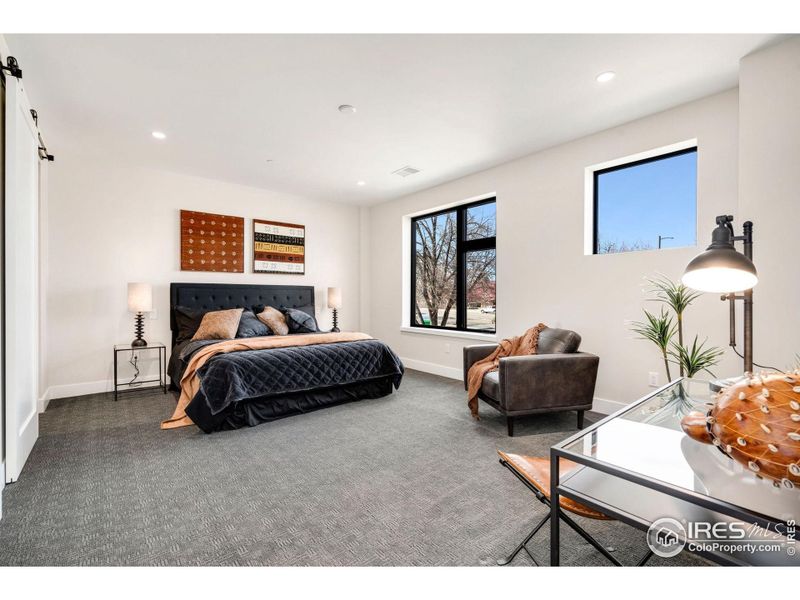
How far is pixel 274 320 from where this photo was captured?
4.79 metres

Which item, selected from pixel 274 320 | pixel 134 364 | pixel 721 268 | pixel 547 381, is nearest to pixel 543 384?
pixel 547 381

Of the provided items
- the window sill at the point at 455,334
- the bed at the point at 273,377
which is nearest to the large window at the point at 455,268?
the window sill at the point at 455,334

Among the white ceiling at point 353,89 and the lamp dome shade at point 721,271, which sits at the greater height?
the white ceiling at point 353,89

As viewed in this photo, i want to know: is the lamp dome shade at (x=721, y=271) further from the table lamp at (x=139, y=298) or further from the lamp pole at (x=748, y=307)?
the table lamp at (x=139, y=298)

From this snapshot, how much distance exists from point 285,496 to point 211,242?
3.87m

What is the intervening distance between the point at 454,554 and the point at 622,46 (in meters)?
2.88

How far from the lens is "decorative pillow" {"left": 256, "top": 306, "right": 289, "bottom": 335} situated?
4.73 meters

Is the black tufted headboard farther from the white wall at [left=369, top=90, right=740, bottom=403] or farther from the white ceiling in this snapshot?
the white wall at [left=369, top=90, right=740, bottom=403]

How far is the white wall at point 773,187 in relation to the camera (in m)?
2.26

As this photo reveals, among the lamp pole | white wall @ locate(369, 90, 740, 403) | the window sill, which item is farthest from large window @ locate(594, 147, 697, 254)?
the window sill

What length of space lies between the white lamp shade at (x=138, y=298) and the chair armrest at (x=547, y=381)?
12.4 feet

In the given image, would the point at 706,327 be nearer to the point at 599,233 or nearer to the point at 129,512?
the point at 599,233

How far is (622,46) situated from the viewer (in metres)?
2.27

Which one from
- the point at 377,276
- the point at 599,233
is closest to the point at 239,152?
the point at 377,276
